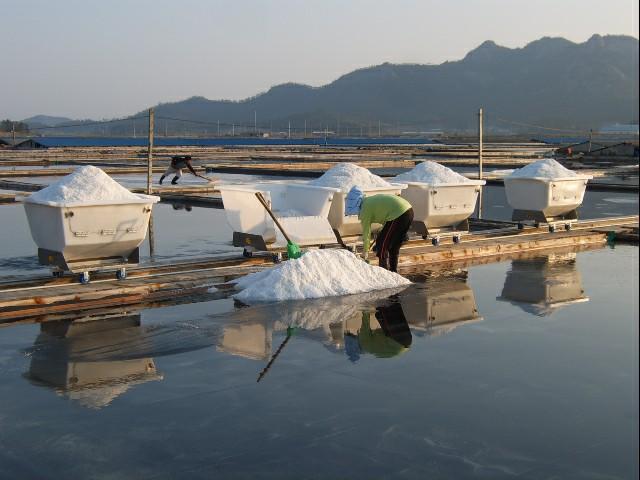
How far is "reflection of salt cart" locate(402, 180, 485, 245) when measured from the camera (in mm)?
14680

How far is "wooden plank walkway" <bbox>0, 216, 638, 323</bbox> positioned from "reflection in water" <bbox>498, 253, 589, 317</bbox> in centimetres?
80

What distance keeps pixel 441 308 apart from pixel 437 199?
4.57 meters

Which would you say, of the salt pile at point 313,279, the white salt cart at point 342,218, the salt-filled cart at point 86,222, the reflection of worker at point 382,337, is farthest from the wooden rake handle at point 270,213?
the reflection of worker at point 382,337

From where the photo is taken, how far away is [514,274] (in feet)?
42.5

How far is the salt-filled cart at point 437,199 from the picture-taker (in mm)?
14695

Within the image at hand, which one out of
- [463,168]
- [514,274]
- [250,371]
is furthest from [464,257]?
[463,168]

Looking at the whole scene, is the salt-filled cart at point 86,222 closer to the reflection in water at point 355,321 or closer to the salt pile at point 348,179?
the reflection in water at point 355,321

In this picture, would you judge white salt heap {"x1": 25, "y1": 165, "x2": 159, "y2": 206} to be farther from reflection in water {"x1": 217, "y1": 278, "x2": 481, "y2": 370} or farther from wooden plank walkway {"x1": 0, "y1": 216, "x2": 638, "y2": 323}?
reflection in water {"x1": 217, "y1": 278, "x2": 481, "y2": 370}

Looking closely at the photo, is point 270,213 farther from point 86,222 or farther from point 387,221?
point 86,222

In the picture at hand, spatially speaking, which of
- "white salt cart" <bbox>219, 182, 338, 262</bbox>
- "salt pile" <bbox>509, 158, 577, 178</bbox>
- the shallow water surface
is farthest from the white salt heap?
"salt pile" <bbox>509, 158, 577, 178</bbox>

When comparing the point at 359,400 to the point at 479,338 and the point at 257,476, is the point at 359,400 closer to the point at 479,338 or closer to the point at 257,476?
the point at 257,476

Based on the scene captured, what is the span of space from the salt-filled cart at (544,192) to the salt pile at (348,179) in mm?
3733

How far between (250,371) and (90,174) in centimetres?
451

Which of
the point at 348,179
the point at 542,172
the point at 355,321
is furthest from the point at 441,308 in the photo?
the point at 542,172
